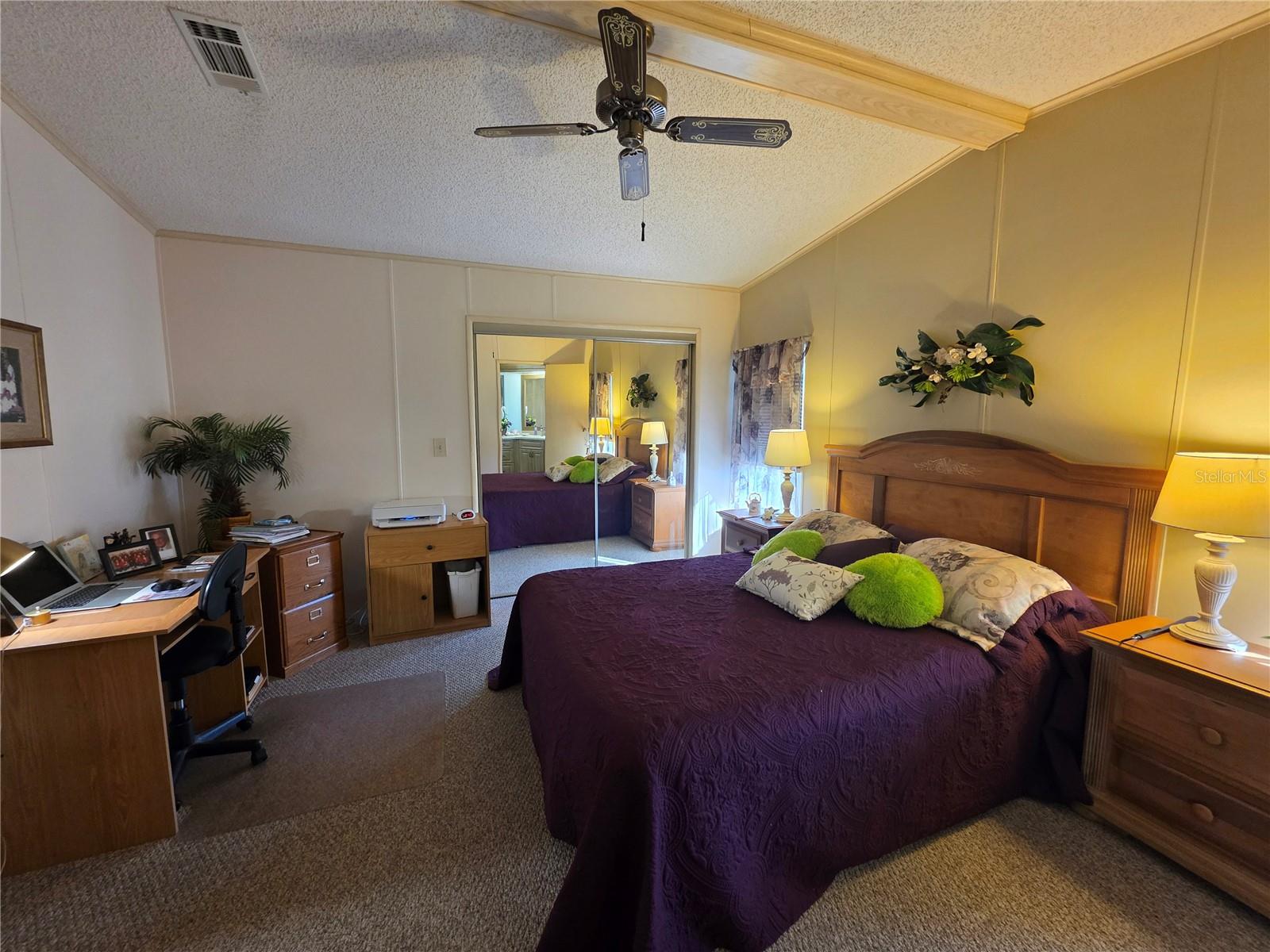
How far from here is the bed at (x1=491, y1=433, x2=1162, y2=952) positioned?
128 centimetres

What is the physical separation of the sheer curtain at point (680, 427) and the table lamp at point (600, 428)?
588mm

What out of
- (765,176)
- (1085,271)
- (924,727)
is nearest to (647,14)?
(765,176)

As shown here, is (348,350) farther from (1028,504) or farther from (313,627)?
(1028,504)

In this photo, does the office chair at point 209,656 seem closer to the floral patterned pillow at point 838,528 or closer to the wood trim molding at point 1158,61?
the floral patterned pillow at point 838,528

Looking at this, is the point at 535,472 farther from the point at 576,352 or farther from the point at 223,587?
the point at 223,587

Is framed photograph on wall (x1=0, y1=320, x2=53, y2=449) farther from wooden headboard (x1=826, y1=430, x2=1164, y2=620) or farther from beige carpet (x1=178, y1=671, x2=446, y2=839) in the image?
wooden headboard (x1=826, y1=430, x2=1164, y2=620)

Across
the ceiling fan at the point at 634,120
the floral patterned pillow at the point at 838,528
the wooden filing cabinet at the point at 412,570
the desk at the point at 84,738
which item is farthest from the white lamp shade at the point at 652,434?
the desk at the point at 84,738

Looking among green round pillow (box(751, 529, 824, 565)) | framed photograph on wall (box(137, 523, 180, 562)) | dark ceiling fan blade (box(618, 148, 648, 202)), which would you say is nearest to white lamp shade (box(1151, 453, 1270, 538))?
green round pillow (box(751, 529, 824, 565))

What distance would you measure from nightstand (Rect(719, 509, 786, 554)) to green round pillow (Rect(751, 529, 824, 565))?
1.36 feet

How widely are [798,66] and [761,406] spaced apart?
2.38 metres

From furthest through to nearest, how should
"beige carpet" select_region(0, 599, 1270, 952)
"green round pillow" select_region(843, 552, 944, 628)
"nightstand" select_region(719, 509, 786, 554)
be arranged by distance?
"nightstand" select_region(719, 509, 786, 554) < "green round pillow" select_region(843, 552, 944, 628) < "beige carpet" select_region(0, 599, 1270, 952)

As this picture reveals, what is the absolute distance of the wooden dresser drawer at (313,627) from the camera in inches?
111

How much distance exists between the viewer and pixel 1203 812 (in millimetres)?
1568

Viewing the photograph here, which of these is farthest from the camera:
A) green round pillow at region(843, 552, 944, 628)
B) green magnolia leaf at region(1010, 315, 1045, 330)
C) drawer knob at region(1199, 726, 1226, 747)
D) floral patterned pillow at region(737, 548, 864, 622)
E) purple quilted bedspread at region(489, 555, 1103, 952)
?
green magnolia leaf at region(1010, 315, 1045, 330)
